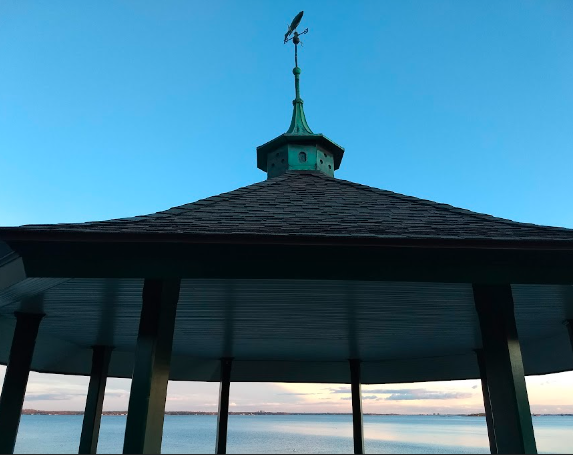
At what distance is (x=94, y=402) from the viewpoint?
1166 cm

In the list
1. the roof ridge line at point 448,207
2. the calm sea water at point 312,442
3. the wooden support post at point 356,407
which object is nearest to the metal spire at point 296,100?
the roof ridge line at point 448,207

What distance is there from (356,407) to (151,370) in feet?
33.6

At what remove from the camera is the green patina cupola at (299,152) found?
13609mm

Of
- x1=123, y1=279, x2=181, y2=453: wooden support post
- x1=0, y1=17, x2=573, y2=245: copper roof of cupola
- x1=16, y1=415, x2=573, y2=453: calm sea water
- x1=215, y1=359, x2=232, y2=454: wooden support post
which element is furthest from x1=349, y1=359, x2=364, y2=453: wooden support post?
x1=16, y1=415, x2=573, y2=453: calm sea water

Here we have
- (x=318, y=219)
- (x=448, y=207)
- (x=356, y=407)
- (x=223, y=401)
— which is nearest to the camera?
(x=318, y=219)

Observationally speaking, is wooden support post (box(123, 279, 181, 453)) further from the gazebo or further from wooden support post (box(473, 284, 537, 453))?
wooden support post (box(473, 284, 537, 453))

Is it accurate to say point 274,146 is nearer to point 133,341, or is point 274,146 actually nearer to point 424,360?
point 133,341

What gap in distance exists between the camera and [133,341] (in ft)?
37.4

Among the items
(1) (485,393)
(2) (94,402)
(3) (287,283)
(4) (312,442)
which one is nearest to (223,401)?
(2) (94,402)

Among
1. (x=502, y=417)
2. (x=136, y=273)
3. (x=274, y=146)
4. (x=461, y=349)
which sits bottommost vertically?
(x=502, y=417)

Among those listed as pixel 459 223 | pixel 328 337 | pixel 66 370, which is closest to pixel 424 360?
pixel 328 337

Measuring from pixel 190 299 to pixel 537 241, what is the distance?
5.03 m

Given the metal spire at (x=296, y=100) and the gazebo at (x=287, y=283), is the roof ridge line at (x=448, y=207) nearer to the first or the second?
the gazebo at (x=287, y=283)

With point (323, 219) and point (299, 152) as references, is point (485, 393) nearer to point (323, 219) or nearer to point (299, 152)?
point (299, 152)
